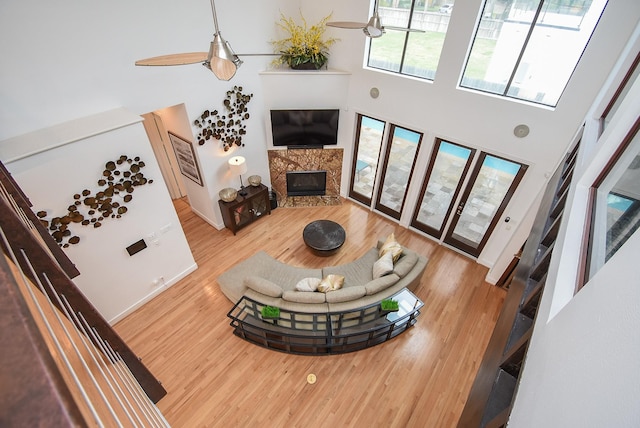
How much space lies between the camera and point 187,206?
23.4 ft

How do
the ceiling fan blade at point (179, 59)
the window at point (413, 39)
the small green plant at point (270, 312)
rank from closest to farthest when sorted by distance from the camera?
the ceiling fan blade at point (179, 59)
the small green plant at point (270, 312)
the window at point (413, 39)

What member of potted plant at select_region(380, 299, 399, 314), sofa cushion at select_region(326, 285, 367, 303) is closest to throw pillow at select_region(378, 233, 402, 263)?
potted plant at select_region(380, 299, 399, 314)

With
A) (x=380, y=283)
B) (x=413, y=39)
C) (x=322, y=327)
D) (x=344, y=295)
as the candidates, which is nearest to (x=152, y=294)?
(x=322, y=327)

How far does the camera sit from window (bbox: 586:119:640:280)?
125 centimetres

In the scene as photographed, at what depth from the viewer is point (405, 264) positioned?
466 cm

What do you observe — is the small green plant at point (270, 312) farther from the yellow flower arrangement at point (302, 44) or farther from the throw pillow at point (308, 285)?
the yellow flower arrangement at point (302, 44)

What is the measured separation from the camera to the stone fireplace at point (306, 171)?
679 cm

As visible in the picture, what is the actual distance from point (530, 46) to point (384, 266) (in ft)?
12.0

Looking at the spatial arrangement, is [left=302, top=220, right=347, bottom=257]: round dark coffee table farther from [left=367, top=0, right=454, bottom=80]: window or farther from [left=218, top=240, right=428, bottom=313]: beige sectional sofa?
[left=367, top=0, right=454, bottom=80]: window

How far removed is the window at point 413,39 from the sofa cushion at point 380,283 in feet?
11.2

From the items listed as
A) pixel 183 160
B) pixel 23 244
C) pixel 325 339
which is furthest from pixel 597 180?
pixel 183 160

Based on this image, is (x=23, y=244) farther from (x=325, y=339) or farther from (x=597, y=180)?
(x=325, y=339)

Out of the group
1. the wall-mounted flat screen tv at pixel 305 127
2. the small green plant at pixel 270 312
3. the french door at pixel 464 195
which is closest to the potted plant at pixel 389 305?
the small green plant at pixel 270 312

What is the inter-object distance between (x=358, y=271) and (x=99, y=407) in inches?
179
